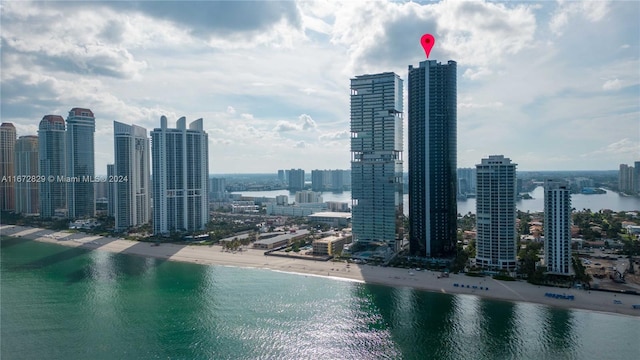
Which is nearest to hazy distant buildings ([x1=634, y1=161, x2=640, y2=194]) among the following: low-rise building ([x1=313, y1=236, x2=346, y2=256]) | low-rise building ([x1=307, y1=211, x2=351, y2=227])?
low-rise building ([x1=307, y1=211, x2=351, y2=227])

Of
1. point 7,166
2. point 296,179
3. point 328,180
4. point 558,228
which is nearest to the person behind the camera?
point 558,228

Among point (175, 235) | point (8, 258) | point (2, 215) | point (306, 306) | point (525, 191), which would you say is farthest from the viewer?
point (525, 191)

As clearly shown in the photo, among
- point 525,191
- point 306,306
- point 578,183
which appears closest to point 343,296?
point 306,306

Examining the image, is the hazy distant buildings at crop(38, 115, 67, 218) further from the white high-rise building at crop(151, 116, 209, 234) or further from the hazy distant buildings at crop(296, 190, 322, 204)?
the hazy distant buildings at crop(296, 190, 322, 204)

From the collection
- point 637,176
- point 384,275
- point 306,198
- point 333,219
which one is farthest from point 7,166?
point 637,176

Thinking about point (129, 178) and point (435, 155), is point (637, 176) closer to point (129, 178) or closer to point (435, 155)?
point (435, 155)

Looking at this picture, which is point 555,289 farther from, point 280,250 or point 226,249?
point 226,249
